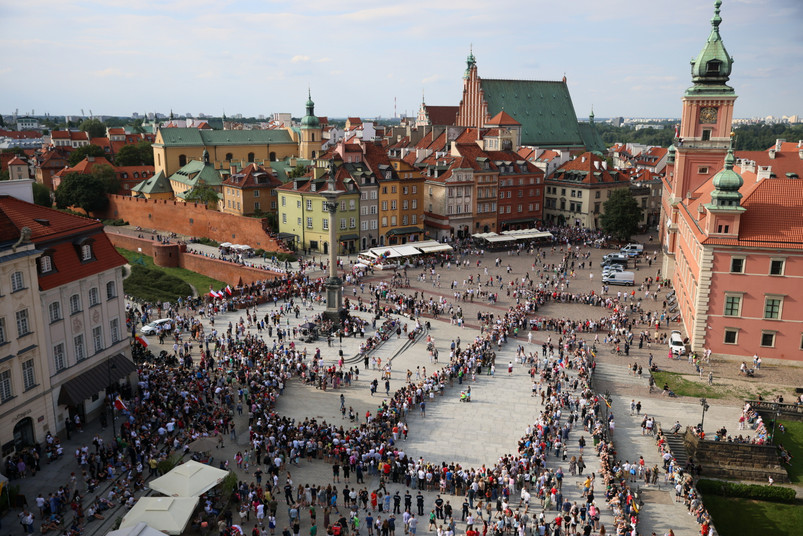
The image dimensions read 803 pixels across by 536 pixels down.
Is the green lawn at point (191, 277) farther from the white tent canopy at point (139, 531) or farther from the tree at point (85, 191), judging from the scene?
the white tent canopy at point (139, 531)

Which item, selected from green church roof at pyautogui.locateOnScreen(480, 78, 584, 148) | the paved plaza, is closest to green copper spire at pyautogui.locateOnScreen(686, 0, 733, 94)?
the paved plaza

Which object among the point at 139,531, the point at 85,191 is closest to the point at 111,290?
the point at 139,531

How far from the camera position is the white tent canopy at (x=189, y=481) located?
73.7ft

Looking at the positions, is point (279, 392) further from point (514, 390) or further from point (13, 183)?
point (13, 183)

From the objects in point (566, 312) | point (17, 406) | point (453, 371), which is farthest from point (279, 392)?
point (566, 312)

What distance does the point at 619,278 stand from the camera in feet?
196

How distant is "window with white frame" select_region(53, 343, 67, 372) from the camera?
29734 mm

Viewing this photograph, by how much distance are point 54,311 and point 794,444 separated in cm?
3566

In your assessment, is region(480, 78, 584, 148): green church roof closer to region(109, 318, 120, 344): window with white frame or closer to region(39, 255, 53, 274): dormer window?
region(109, 318, 120, 344): window with white frame

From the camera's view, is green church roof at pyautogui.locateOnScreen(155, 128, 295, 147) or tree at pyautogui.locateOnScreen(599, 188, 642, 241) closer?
tree at pyautogui.locateOnScreen(599, 188, 642, 241)

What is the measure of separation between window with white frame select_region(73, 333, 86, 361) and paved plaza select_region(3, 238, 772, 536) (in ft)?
10.5

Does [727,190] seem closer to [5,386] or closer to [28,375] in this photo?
[28,375]

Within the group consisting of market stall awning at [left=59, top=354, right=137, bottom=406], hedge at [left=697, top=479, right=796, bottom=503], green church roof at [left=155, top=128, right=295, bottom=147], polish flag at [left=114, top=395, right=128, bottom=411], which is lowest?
hedge at [left=697, top=479, right=796, bottom=503]

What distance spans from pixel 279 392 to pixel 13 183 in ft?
53.7
